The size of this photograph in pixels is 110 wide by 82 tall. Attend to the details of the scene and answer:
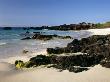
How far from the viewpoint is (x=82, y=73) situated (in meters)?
12.8

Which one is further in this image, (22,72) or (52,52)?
(52,52)

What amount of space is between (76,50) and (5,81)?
7377 millimetres

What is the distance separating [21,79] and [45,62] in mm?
Result: 3055

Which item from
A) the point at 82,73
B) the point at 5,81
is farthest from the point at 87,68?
the point at 5,81

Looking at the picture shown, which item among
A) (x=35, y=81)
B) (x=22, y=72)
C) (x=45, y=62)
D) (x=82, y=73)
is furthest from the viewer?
(x=45, y=62)

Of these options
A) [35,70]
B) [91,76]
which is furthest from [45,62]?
[91,76]

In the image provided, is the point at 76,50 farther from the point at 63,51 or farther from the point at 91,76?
the point at 91,76

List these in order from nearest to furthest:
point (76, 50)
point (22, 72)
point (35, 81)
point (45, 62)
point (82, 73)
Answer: point (35, 81) < point (82, 73) < point (22, 72) < point (45, 62) < point (76, 50)

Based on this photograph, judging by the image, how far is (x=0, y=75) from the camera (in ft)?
43.1

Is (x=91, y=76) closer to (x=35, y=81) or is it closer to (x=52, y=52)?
(x=35, y=81)

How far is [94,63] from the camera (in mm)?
Result: 14406

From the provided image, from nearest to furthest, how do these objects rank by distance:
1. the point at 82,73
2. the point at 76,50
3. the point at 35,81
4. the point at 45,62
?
the point at 35,81 < the point at 82,73 < the point at 45,62 < the point at 76,50

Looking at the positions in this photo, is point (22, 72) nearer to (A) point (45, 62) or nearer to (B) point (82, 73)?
(A) point (45, 62)

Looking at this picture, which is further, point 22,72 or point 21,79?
point 22,72
